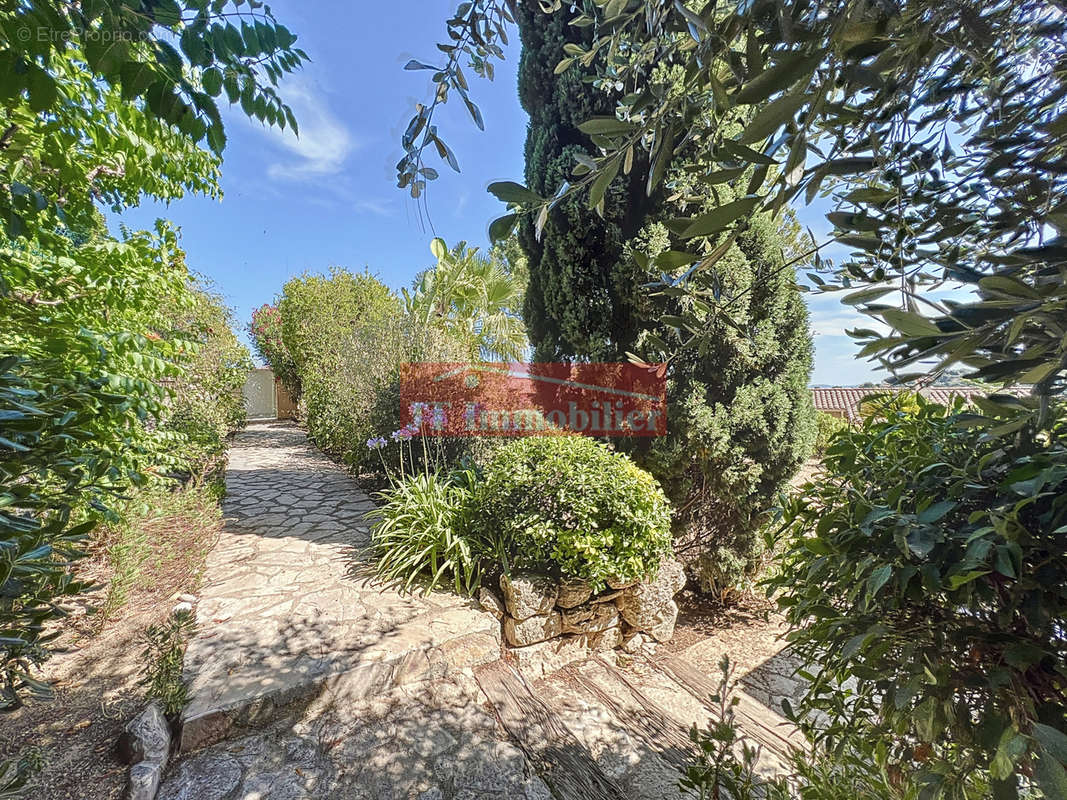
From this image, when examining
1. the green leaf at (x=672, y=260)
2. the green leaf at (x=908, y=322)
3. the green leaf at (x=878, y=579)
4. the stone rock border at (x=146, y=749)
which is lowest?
the stone rock border at (x=146, y=749)

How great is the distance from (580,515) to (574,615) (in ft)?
2.27

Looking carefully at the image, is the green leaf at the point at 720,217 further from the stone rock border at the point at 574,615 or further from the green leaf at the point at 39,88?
the stone rock border at the point at 574,615

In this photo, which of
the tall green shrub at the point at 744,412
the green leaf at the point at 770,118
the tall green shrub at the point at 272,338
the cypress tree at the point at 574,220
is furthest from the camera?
the tall green shrub at the point at 272,338

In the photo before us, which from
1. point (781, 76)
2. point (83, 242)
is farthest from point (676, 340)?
point (83, 242)

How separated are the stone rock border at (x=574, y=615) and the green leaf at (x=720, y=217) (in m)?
2.51

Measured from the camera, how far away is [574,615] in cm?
269

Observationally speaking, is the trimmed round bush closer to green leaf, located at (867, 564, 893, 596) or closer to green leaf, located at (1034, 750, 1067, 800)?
green leaf, located at (867, 564, 893, 596)

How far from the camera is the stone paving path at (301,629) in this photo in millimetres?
1833

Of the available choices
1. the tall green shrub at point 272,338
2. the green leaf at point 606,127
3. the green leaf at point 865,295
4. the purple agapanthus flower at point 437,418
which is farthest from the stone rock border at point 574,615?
the tall green shrub at point 272,338

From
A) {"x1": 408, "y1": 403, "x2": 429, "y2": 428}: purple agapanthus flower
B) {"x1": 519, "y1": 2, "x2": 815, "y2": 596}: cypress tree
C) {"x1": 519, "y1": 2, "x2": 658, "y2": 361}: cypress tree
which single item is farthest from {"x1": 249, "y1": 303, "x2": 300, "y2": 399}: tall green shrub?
{"x1": 519, "y1": 2, "x2": 815, "y2": 596}: cypress tree

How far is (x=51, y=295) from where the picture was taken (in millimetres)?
1804

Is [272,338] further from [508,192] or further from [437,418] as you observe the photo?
[508,192]

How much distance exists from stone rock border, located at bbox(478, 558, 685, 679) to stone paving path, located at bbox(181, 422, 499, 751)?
18 cm

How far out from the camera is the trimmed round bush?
102 inches
